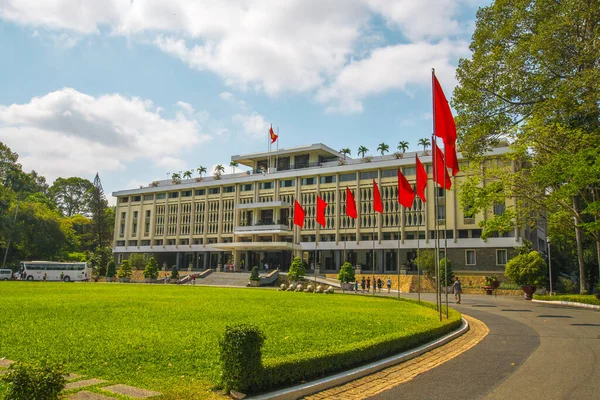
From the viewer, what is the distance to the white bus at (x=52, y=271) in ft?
182

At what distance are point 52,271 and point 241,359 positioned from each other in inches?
2285

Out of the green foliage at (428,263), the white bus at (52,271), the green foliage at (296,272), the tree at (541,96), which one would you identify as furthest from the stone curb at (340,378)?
the white bus at (52,271)

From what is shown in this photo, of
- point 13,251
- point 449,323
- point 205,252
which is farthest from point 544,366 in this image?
point 13,251

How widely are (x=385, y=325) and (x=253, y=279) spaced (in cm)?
3739

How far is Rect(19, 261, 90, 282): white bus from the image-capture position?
5556cm

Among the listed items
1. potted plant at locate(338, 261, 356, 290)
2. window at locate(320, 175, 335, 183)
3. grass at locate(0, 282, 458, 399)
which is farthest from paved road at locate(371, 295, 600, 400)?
window at locate(320, 175, 335, 183)

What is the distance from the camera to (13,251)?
6681 centimetres

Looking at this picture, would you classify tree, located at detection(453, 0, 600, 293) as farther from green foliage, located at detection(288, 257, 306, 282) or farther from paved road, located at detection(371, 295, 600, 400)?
green foliage, located at detection(288, 257, 306, 282)

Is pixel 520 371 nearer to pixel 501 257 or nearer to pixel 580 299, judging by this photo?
pixel 580 299

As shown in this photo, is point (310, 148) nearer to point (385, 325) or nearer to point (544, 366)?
point (385, 325)

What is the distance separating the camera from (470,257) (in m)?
50.7

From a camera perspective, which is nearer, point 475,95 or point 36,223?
point 475,95

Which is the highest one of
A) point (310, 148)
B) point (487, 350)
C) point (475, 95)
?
point (310, 148)

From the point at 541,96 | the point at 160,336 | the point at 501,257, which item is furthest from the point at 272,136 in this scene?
the point at 160,336
